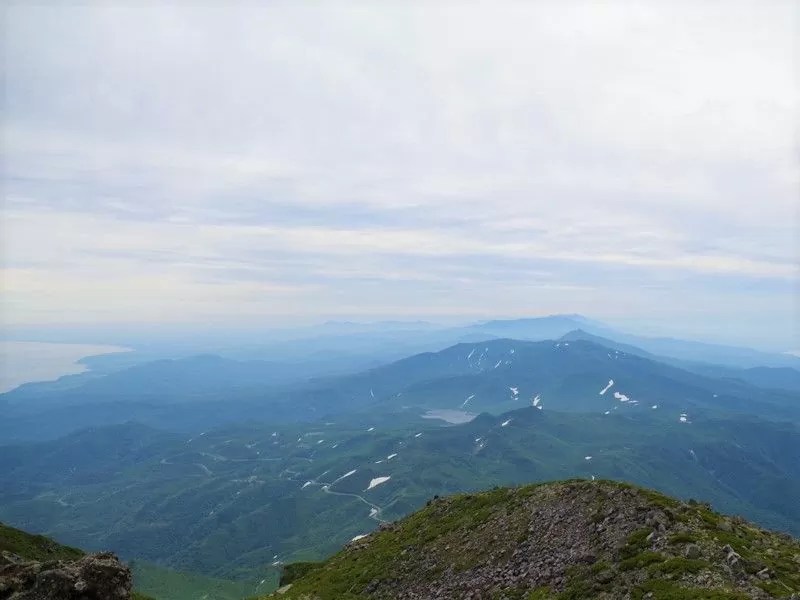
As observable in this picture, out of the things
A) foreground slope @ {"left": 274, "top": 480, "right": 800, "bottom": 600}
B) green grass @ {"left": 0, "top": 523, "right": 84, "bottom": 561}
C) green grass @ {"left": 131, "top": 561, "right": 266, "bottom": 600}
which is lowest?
green grass @ {"left": 131, "top": 561, "right": 266, "bottom": 600}

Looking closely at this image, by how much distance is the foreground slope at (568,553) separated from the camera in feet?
93.3

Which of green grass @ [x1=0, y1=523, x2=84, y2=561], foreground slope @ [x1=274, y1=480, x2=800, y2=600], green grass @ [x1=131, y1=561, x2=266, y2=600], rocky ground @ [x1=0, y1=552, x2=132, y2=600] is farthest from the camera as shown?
green grass @ [x1=131, y1=561, x2=266, y2=600]

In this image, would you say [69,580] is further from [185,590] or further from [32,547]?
[185,590]

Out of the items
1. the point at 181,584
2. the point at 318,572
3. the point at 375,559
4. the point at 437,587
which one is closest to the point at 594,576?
the point at 437,587

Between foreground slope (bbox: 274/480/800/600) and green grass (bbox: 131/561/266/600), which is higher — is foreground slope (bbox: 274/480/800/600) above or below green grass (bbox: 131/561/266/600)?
above

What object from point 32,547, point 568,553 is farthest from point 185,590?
point 568,553

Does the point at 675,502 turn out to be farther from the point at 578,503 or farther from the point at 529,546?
the point at 529,546

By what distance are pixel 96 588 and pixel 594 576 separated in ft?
96.6

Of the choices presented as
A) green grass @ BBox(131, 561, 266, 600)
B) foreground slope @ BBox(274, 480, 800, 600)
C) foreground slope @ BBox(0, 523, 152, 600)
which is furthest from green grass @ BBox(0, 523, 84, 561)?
green grass @ BBox(131, 561, 266, 600)

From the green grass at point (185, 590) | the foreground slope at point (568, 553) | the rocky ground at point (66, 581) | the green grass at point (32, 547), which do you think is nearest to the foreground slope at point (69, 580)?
the rocky ground at point (66, 581)

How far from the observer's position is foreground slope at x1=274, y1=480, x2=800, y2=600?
2844 centimetres

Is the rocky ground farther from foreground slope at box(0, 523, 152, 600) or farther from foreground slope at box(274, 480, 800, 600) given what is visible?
foreground slope at box(274, 480, 800, 600)

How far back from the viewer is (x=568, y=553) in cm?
3581

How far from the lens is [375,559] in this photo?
51.7 metres
